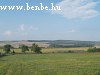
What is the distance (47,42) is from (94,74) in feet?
245

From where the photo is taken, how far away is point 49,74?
3117 centimetres

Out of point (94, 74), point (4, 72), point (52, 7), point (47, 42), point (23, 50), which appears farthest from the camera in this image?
point (47, 42)

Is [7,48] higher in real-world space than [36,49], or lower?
higher

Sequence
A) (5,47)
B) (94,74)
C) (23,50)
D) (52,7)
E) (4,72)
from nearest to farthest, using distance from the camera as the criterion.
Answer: (52,7) < (94,74) < (4,72) < (23,50) < (5,47)

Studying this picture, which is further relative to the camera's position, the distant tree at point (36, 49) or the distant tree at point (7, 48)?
the distant tree at point (7, 48)

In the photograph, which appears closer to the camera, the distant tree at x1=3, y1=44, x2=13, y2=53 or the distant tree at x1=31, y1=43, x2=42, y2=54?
the distant tree at x1=31, y1=43, x2=42, y2=54

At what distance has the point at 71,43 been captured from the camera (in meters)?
109

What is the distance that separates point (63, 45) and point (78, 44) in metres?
4.78

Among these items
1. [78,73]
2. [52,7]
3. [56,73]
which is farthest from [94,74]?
[52,7]

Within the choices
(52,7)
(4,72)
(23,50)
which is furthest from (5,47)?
(52,7)

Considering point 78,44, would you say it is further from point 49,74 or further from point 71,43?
point 49,74

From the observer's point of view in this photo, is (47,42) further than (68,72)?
Yes

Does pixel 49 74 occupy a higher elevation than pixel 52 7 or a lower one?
lower

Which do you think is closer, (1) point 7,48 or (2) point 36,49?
(2) point 36,49
